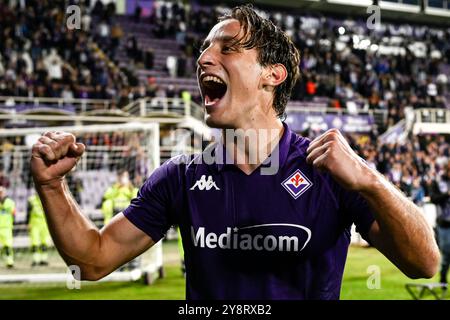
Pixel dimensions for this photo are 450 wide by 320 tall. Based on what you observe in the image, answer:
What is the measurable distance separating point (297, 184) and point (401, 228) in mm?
478

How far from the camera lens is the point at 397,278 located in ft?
32.5

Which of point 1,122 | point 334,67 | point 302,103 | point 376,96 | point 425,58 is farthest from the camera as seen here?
point 425,58

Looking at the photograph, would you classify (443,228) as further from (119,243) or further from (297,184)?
(119,243)

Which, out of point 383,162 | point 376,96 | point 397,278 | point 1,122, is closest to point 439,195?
point 397,278

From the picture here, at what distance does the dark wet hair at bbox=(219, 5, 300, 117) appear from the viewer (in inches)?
90.6

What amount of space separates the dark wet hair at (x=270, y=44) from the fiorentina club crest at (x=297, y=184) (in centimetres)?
36

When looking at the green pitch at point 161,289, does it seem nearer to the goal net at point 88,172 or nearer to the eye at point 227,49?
the goal net at point 88,172

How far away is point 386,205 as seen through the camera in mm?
1811

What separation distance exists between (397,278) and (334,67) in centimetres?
1840

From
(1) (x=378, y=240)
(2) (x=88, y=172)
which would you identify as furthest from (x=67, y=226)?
(2) (x=88, y=172)

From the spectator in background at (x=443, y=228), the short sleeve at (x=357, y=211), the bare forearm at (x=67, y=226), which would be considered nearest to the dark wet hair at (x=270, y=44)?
the short sleeve at (x=357, y=211)

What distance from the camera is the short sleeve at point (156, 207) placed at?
2336mm

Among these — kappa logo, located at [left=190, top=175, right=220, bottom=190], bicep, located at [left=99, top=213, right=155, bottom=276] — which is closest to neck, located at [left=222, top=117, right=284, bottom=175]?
kappa logo, located at [left=190, top=175, right=220, bottom=190]
